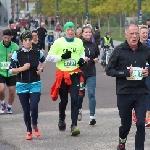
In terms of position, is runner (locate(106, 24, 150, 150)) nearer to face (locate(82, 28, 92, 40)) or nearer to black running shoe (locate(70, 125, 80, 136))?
black running shoe (locate(70, 125, 80, 136))

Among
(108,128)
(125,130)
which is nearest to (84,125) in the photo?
(108,128)

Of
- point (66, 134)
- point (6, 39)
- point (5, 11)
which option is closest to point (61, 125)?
point (66, 134)

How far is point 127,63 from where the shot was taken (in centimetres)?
873

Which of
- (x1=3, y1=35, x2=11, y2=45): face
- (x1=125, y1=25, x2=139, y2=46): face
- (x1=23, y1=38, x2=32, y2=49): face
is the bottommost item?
(x1=3, y1=35, x2=11, y2=45): face

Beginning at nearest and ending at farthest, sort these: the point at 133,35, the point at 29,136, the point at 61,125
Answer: the point at 133,35
the point at 29,136
the point at 61,125

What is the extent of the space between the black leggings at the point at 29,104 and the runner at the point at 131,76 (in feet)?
7.68

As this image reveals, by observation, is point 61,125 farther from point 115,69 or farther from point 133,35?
point 133,35

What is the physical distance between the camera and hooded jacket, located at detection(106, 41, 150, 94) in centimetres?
869

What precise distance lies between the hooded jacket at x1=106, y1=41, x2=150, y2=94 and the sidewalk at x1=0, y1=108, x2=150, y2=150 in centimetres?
139

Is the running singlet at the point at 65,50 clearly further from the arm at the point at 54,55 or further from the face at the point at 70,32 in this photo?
the face at the point at 70,32

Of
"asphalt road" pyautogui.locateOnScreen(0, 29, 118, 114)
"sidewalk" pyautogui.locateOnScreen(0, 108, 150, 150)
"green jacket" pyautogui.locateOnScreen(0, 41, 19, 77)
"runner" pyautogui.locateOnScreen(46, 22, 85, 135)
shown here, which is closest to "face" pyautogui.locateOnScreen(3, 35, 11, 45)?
"green jacket" pyautogui.locateOnScreen(0, 41, 19, 77)

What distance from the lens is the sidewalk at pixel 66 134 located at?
10.1 m

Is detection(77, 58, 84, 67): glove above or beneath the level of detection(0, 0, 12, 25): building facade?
above

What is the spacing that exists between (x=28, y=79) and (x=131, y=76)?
8.92 feet
